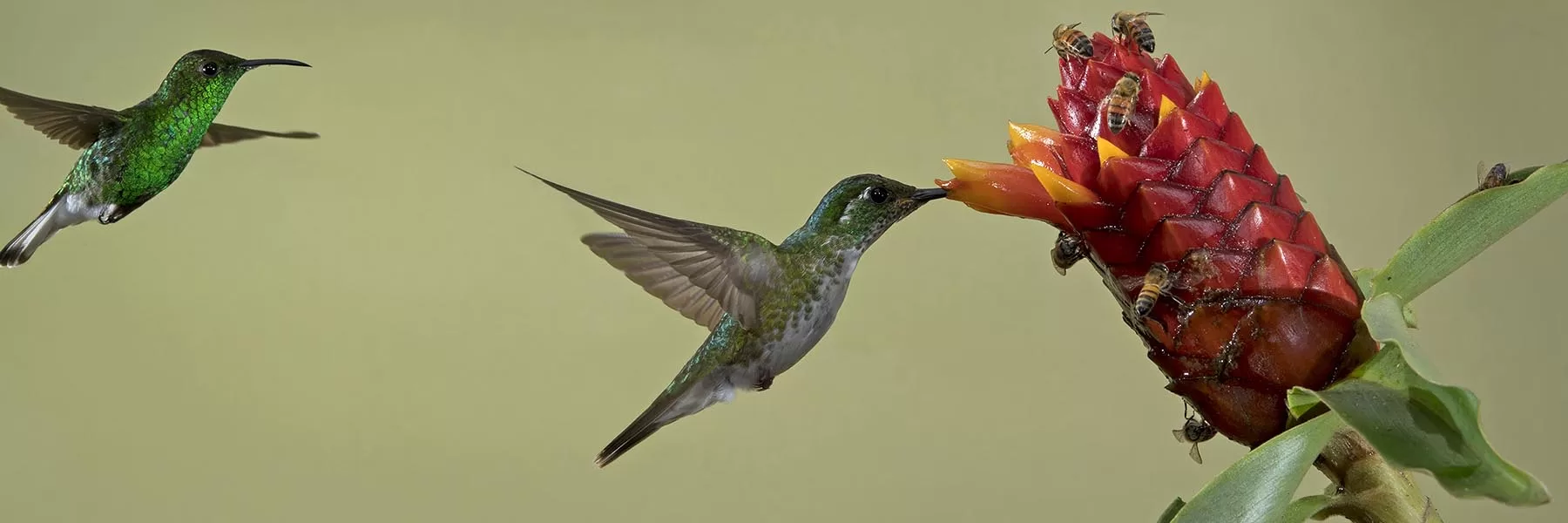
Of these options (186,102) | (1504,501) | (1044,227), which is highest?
(1044,227)

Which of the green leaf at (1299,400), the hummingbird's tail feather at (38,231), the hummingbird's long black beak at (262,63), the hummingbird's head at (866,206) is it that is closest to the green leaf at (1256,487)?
the green leaf at (1299,400)

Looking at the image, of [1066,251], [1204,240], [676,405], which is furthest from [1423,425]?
[676,405]

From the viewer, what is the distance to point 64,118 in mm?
872

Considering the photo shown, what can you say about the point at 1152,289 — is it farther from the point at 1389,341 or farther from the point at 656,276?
the point at 656,276

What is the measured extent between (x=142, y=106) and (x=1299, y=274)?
2.26 feet

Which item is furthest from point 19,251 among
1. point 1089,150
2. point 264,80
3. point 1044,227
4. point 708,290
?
point 1044,227

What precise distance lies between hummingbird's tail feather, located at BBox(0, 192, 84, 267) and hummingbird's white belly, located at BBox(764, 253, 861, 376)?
0.45 meters

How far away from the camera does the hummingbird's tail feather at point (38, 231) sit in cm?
73

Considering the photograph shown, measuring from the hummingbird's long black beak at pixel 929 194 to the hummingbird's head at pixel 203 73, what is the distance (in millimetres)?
384

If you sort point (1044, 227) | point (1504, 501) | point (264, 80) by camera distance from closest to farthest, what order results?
point (1504, 501)
point (264, 80)
point (1044, 227)

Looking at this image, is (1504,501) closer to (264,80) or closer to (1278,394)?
(1278,394)

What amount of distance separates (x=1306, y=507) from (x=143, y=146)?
2.30 ft

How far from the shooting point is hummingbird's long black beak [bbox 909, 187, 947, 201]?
0.65 metres

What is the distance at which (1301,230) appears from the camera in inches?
24.4
